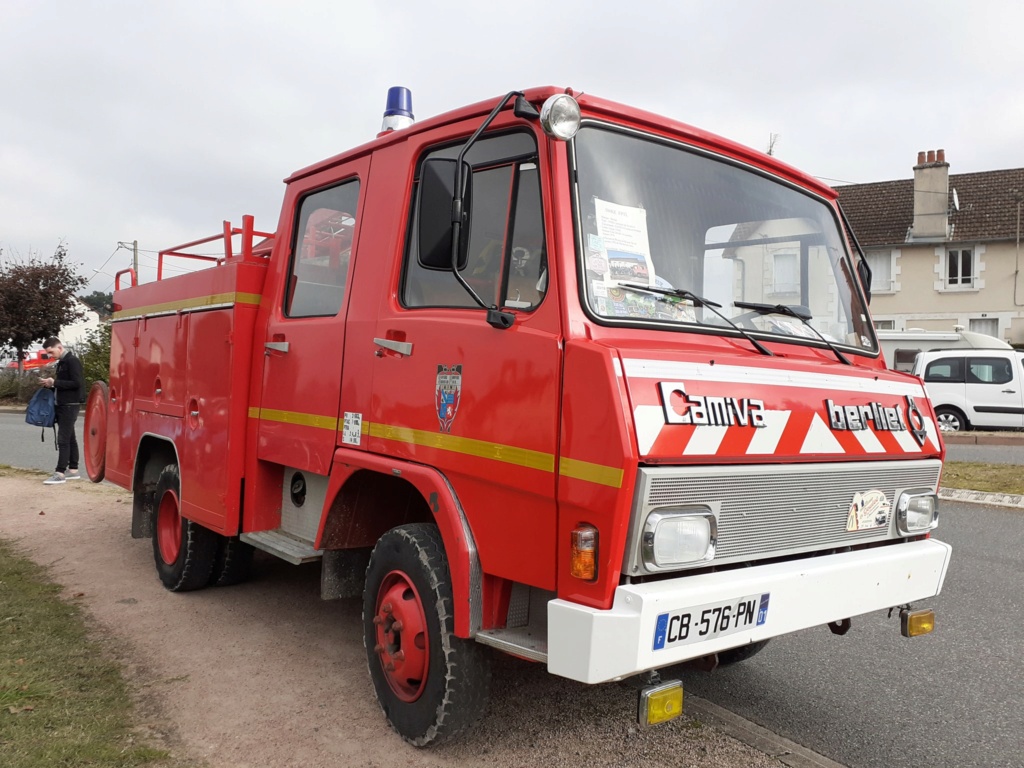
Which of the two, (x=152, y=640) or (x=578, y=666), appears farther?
(x=152, y=640)

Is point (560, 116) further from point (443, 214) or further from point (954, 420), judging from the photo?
point (954, 420)

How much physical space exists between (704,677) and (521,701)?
3.37ft

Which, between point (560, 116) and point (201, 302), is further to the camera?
point (201, 302)

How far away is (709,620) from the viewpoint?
103 inches

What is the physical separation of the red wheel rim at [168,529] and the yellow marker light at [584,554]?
375 cm

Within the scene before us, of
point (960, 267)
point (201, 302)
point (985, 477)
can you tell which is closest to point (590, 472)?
point (201, 302)

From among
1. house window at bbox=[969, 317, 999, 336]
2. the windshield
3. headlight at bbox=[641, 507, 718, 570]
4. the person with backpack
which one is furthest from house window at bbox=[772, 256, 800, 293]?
house window at bbox=[969, 317, 999, 336]

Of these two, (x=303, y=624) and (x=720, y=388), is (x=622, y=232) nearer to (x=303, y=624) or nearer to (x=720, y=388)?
(x=720, y=388)

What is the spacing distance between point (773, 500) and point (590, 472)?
0.76 m

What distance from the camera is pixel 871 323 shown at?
159 inches

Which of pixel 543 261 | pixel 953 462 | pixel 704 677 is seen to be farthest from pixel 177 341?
pixel 953 462

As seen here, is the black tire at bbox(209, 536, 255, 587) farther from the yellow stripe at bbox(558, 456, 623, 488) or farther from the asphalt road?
the yellow stripe at bbox(558, 456, 623, 488)

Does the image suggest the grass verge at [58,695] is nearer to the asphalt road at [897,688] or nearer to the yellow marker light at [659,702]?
the yellow marker light at [659,702]

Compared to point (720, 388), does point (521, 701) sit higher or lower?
lower
